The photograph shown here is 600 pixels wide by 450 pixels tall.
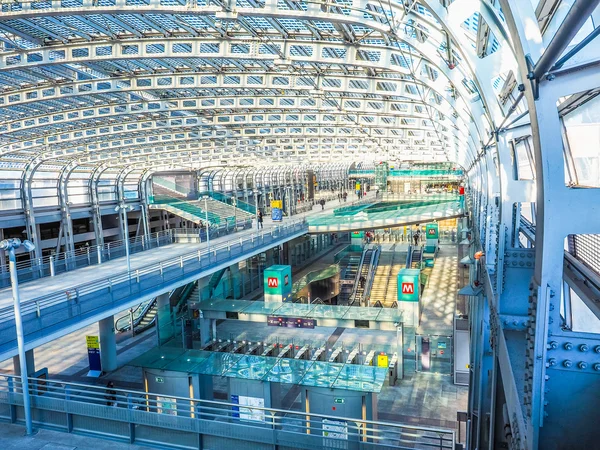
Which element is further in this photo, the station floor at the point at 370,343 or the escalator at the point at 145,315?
the escalator at the point at 145,315

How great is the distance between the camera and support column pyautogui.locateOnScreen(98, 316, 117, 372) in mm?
21922

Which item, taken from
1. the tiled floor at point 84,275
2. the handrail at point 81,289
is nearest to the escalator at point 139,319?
the tiled floor at point 84,275

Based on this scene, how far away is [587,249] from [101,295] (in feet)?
45.1

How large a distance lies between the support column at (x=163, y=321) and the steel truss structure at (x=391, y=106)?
10135 millimetres

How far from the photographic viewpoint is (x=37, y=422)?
10508mm

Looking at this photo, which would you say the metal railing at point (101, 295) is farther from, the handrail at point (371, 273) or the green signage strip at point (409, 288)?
the handrail at point (371, 273)

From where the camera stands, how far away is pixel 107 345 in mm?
22156

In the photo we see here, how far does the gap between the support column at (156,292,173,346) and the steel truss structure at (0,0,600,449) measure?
33.3 ft

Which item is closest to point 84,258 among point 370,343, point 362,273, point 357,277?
point 370,343

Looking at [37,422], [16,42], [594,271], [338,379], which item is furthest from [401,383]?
[16,42]

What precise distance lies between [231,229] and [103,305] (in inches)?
904

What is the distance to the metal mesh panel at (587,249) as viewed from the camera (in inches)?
249

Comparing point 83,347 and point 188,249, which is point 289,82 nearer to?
point 188,249

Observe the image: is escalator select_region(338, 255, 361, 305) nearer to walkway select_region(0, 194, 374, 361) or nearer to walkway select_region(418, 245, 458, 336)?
walkway select_region(418, 245, 458, 336)
